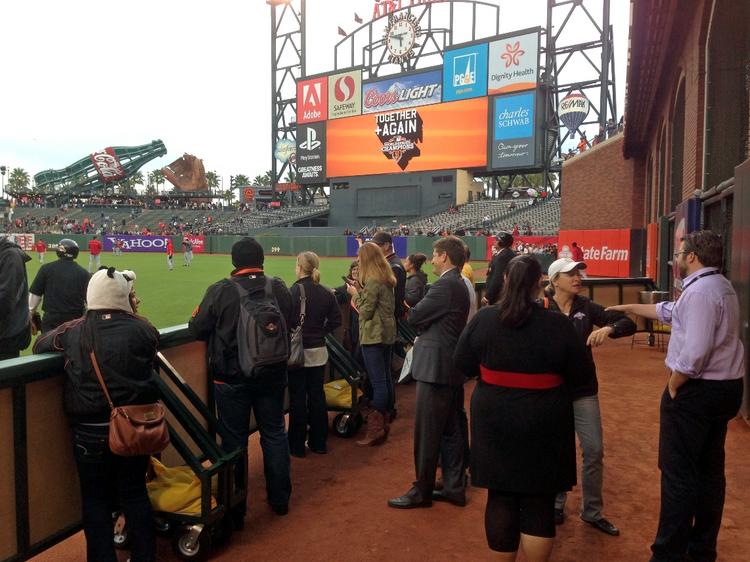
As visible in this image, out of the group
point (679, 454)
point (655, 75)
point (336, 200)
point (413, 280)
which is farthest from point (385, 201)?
point (679, 454)

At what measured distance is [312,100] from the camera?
59000mm

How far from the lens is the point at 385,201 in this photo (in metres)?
55.3

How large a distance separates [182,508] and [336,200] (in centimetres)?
5532

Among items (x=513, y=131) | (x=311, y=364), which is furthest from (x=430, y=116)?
(x=311, y=364)

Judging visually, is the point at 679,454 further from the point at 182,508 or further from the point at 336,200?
the point at 336,200

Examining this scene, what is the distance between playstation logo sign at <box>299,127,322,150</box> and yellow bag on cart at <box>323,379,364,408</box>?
177ft

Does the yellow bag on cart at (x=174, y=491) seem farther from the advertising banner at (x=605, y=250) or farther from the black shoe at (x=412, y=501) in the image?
the advertising banner at (x=605, y=250)

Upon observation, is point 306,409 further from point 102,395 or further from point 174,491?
point 102,395

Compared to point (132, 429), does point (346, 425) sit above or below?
below

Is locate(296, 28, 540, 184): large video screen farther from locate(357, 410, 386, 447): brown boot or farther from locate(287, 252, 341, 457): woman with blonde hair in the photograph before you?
locate(287, 252, 341, 457): woman with blonde hair

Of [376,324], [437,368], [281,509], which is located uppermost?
[376,324]

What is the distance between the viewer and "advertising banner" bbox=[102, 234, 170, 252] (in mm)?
50250

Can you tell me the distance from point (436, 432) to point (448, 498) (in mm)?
598

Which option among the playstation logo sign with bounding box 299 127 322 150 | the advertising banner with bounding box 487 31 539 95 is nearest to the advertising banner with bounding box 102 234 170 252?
the playstation logo sign with bounding box 299 127 322 150
